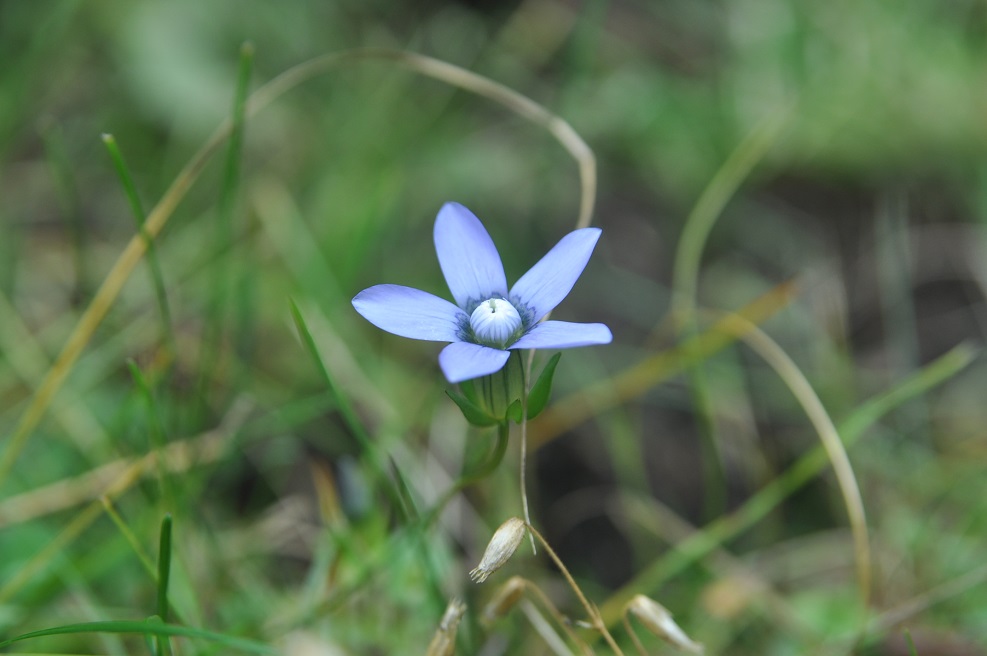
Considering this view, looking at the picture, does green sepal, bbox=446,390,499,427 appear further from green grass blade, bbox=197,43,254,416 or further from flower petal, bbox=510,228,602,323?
green grass blade, bbox=197,43,254,416

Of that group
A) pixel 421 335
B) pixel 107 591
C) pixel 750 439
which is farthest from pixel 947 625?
pixel 107 591

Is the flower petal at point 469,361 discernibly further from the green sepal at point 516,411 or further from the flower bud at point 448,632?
the flower bud at point 448,632

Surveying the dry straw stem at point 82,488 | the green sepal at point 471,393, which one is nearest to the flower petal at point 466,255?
the green sepal at point 471,393

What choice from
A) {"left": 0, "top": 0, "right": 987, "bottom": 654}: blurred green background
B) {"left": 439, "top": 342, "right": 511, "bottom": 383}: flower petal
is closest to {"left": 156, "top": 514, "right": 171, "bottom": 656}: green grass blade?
{"left": 0, "top": 0, "right": 987, "bottom": 654}: blurred green background

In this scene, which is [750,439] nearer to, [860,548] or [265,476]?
[860,548]

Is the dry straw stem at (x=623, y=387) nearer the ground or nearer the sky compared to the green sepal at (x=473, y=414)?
nearer the ground

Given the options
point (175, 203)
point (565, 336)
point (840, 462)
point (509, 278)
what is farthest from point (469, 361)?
point (509, 278)

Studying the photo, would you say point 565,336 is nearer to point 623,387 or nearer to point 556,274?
point 556,274
